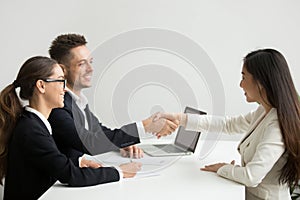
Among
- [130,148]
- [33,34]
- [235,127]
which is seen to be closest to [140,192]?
[130,148]

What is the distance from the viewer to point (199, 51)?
113 inches

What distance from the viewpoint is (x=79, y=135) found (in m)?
1.81

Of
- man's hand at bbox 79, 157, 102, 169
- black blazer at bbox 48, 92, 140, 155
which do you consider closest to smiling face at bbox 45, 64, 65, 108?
black blazer at bbox 48, 92, 140, 155

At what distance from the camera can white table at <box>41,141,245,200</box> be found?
4.57 ft

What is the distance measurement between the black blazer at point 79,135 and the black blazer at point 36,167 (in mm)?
216

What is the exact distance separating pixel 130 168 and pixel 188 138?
513mm

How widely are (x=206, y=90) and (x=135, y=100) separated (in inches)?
20.3

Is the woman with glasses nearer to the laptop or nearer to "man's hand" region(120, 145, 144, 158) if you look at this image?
"man's hand" region(120, 145, 144, 158)

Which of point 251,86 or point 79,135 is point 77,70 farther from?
point 251,86

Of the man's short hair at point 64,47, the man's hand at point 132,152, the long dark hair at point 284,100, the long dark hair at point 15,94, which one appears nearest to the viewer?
the long dark hair at point 284,100

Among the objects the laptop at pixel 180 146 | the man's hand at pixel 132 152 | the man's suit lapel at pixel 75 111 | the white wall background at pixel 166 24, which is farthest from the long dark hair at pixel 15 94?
the white wall background at pixel 166 24

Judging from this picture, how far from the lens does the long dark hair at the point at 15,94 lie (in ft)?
5.29

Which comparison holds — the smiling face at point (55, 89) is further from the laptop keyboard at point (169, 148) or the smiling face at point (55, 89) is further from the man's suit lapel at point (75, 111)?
the laptop keyboard at point (169, 148)

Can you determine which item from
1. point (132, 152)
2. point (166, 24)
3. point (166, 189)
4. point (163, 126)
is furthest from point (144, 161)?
point (166, 24)
